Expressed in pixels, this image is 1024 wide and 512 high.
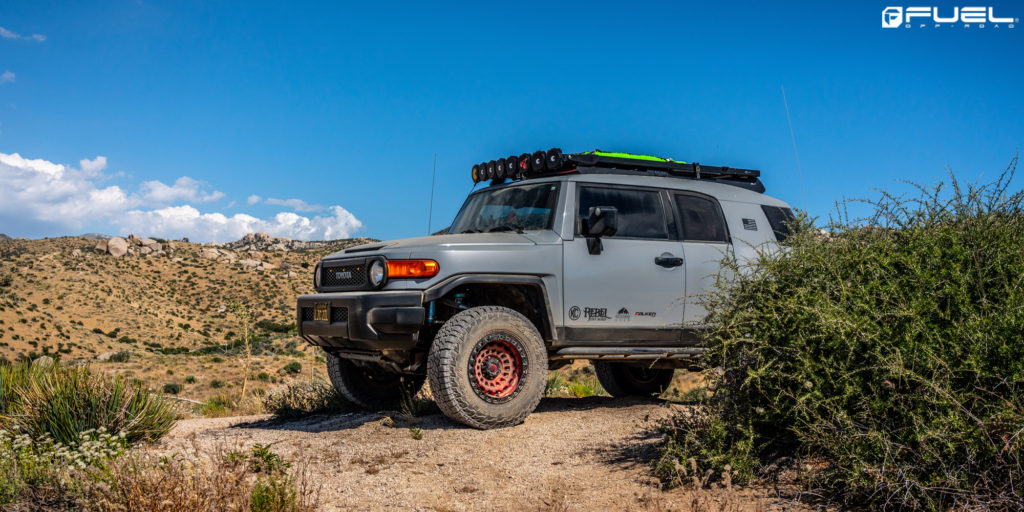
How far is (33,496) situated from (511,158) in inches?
198

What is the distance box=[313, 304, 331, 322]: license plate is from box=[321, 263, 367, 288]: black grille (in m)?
0.25

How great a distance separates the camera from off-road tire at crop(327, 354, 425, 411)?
315 inches

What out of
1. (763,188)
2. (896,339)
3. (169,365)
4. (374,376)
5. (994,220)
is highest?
(763,188)

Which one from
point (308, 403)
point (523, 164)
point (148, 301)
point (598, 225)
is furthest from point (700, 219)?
point (148, 301)

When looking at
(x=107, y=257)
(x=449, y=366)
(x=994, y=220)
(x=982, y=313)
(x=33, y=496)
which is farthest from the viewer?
(x=107, y=257)

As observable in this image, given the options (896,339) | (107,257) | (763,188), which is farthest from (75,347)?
(896,339)

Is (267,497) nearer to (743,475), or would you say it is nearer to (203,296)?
(743,475)

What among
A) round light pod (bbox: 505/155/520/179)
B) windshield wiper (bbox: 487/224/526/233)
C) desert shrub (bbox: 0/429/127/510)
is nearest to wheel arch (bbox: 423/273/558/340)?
windshield wiper (bbox: 487/224/526/233)

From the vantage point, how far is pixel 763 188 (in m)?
8.64

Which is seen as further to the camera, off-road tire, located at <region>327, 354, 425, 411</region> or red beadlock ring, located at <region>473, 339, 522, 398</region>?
off-road tire, located at <region>327, 354, 425, 411</region>

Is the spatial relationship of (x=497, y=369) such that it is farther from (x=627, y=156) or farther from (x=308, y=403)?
(x=308, y=403)

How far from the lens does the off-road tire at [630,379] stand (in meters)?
9.53

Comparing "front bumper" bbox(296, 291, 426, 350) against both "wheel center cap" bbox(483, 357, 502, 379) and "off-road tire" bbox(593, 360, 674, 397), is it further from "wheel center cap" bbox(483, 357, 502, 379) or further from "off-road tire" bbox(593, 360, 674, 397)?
"off-road tire" bbox(593, 360, 674, 397)

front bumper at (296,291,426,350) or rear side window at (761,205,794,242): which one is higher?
rear side window at (761,205,794,242)
